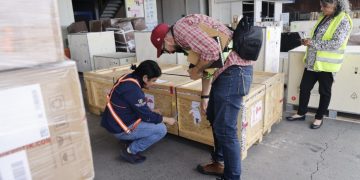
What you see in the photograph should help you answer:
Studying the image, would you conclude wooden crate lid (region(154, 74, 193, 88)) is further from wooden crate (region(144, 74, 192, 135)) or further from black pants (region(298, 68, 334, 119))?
black pants (region(298, 68, 334, 119))

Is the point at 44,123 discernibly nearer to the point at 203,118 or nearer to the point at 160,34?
the point at 160,34

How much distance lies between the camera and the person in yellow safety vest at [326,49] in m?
2.66

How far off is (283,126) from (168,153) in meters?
1.36

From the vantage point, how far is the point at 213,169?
85.7 inches

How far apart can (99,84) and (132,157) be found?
1.30m

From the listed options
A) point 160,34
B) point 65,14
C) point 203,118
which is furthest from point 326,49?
point 65,14

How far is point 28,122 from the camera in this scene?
797mm

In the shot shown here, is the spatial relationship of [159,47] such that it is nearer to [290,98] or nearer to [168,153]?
[168,153]

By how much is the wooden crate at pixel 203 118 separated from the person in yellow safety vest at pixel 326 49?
2.49 feet

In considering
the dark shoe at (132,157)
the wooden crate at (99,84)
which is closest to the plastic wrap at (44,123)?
the dark shoe at (132,157)

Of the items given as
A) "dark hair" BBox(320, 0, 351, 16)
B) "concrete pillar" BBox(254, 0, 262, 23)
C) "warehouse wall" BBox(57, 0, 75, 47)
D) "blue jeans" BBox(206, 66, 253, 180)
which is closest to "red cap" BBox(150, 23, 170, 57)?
"blue jeans" BBox(206, 66, 253, 180)

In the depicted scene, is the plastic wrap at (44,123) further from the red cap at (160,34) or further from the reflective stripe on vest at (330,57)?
the reflective stripe on vest at (330,57)

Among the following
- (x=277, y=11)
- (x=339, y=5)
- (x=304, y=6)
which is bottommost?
(x=339, y=5)

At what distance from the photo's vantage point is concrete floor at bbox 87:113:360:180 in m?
2.19
